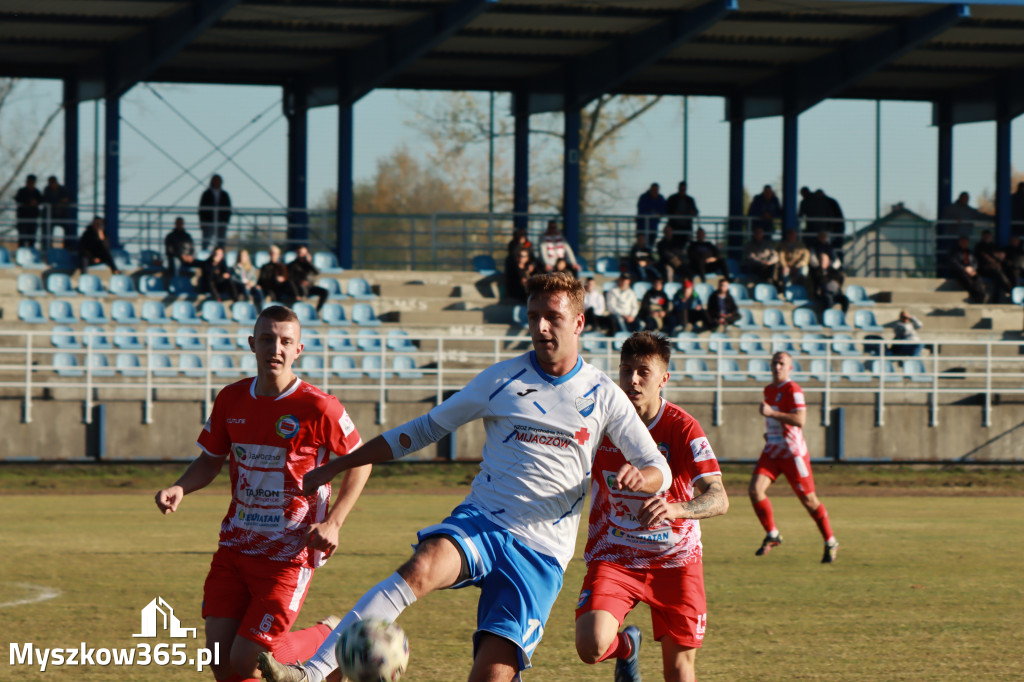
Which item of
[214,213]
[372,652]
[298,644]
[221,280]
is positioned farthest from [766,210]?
[372,652]

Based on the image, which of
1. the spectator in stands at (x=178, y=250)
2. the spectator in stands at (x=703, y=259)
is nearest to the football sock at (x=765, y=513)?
the spectator in stands at (x=703, y=259)

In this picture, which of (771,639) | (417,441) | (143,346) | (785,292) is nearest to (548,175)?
(785,292)

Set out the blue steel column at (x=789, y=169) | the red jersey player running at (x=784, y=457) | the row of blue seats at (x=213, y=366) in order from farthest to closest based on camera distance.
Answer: the blue steel column at (x=789, y=169), the row of blue seats at (x=213, y=366), the red jersey player running at (x=784, y=457)

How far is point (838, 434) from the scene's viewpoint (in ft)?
71.5

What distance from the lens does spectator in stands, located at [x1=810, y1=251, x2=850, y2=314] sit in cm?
2625

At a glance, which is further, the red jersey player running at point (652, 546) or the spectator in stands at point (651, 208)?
the spectator in stands at point (651, 208)

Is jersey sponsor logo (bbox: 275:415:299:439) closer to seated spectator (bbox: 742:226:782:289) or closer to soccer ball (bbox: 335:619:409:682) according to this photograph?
soccer ball (bbox: 335:619:409:682)

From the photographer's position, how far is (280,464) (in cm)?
590

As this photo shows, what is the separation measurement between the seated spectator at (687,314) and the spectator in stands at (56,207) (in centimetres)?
1180

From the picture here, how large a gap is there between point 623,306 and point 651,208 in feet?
22.6

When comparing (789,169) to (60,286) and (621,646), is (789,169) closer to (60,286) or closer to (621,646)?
(60,286)

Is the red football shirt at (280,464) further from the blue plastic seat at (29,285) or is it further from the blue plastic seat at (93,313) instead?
the blue plastic seat at (29,285)

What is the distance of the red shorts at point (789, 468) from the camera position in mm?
12195

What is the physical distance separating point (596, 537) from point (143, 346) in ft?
54.5
